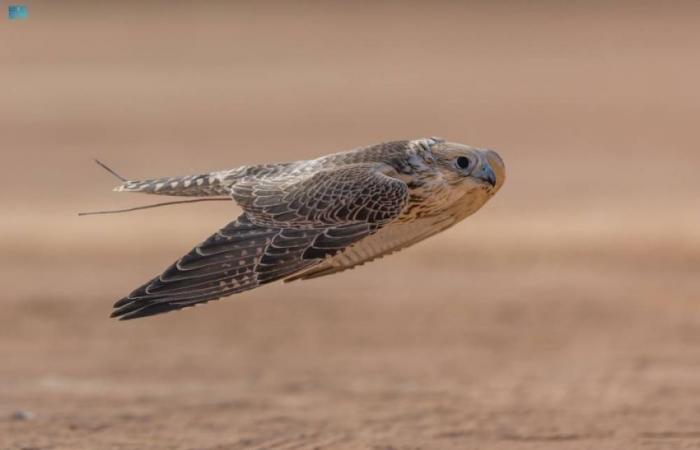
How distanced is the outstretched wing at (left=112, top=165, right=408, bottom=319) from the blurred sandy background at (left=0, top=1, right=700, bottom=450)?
2.83 metres

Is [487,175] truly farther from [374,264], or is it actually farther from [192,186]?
[374,264]

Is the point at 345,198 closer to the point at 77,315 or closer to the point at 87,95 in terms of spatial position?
the point at 77,315

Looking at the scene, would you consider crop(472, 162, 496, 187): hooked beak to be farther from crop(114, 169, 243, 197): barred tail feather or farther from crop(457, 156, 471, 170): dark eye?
crop(114, 169, 243, 197): barred tail feather

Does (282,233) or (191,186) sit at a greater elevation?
(191,186)

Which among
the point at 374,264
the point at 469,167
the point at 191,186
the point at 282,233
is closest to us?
the point at 282,233

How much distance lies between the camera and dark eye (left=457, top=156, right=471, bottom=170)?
862 cm

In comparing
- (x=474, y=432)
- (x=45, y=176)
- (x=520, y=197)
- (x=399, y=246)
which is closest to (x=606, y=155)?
(x=520, y=197)

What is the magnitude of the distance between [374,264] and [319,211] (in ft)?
Result: 31.2

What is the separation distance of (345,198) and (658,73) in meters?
21.8

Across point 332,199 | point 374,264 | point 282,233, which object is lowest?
point 282,233

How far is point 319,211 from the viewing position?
27.3 ft

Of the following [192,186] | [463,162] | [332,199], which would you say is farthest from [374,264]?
[332,199]

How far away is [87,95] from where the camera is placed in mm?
27953

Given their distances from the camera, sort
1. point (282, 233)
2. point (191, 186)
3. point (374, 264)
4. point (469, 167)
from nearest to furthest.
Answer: point (282, 233), point (469, 167), point (191, 186), point (374, 264)
